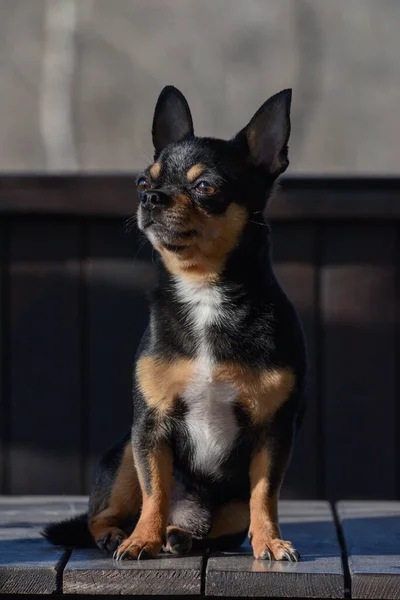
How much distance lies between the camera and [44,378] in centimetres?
494

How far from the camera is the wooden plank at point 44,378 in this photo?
492cm

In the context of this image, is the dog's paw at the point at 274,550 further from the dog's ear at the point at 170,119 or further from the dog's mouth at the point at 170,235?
the dog's ear at the point at 170,119

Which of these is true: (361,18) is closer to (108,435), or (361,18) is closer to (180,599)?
(108,435)

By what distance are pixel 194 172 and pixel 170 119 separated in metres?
0.42

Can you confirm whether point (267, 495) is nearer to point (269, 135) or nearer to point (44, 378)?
point (269, 135)

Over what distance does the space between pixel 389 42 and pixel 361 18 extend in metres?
0.15

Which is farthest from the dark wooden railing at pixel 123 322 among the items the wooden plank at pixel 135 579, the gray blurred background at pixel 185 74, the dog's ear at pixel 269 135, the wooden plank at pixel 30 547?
the wooden plank at pixel 135 579

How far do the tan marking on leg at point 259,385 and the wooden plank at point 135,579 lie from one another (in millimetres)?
453

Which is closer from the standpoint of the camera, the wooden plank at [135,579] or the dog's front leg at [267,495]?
the wooden plank at [135,579]

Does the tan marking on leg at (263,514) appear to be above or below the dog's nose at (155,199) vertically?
below

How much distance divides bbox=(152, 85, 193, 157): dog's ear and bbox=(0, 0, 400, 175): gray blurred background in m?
1.14

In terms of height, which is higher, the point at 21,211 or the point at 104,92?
the point at 104,92

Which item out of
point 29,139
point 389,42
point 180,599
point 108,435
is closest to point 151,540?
point 180,599

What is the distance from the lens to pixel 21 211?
190 inches
